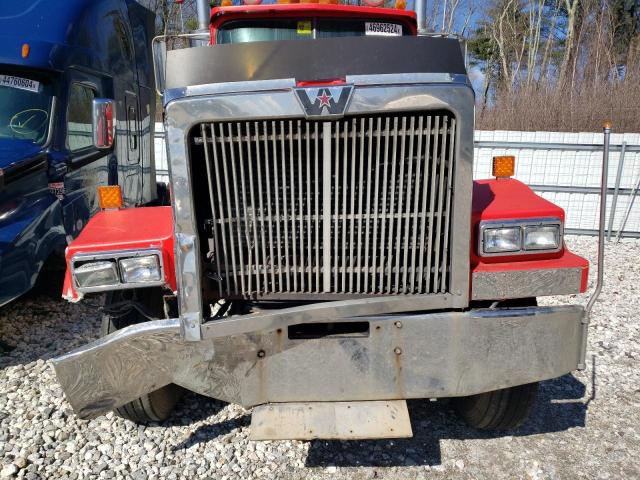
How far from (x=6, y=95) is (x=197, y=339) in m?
3.71

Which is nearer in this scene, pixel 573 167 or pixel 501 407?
pixel 501 407

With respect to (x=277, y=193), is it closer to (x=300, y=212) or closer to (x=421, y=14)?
(x=300, y=212)

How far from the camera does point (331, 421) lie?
262 cm

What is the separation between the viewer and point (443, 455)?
3.17 meters

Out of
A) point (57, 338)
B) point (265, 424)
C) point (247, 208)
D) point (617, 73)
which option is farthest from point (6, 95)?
point (617, 73)

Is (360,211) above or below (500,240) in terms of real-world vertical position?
above

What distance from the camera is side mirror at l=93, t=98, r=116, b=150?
4723 mm

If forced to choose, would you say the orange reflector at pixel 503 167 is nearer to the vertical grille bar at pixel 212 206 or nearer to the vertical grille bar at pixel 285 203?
the vertical grille bar at pixel 285 203

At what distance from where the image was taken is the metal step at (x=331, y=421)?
8.45ft

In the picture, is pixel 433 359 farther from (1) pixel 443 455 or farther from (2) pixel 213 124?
(2) pixel 213 124

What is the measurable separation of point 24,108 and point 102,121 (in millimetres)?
787

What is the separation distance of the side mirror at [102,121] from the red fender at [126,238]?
197 cm

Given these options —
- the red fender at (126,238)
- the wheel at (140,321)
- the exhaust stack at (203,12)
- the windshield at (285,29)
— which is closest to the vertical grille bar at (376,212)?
the red fender at (126,238)

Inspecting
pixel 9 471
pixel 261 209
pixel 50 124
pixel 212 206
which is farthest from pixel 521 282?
pixel 50 124
